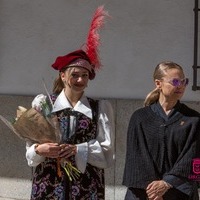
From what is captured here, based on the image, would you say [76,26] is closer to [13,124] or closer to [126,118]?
[126,118]

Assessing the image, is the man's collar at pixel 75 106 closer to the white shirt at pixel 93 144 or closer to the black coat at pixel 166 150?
the white shirt at pixel 93 144

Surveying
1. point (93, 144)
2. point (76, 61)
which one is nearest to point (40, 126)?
point (93, 144)

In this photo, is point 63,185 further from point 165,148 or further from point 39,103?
point 165,148

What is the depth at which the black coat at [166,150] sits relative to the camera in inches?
132

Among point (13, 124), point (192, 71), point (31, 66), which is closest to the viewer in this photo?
point (13, 124)

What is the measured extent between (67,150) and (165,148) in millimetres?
616

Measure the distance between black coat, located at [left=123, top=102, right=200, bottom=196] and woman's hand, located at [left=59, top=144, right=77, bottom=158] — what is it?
37cm

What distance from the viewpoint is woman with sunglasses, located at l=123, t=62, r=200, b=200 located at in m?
3.36

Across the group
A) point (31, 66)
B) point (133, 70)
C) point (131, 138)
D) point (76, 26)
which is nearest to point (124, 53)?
point (133, 70)

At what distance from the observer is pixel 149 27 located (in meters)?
5.37

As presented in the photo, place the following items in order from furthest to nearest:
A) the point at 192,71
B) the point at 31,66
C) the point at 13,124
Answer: the point at 31,66 < the point at 192,71 < the point at 13,124

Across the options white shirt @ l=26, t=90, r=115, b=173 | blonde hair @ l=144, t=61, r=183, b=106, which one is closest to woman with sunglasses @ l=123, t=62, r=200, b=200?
blonde hair @ l=144, t=61, r=183, b=106

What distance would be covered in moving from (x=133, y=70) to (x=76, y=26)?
745 mm

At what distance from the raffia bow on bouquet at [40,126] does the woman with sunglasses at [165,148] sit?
0.42 m
